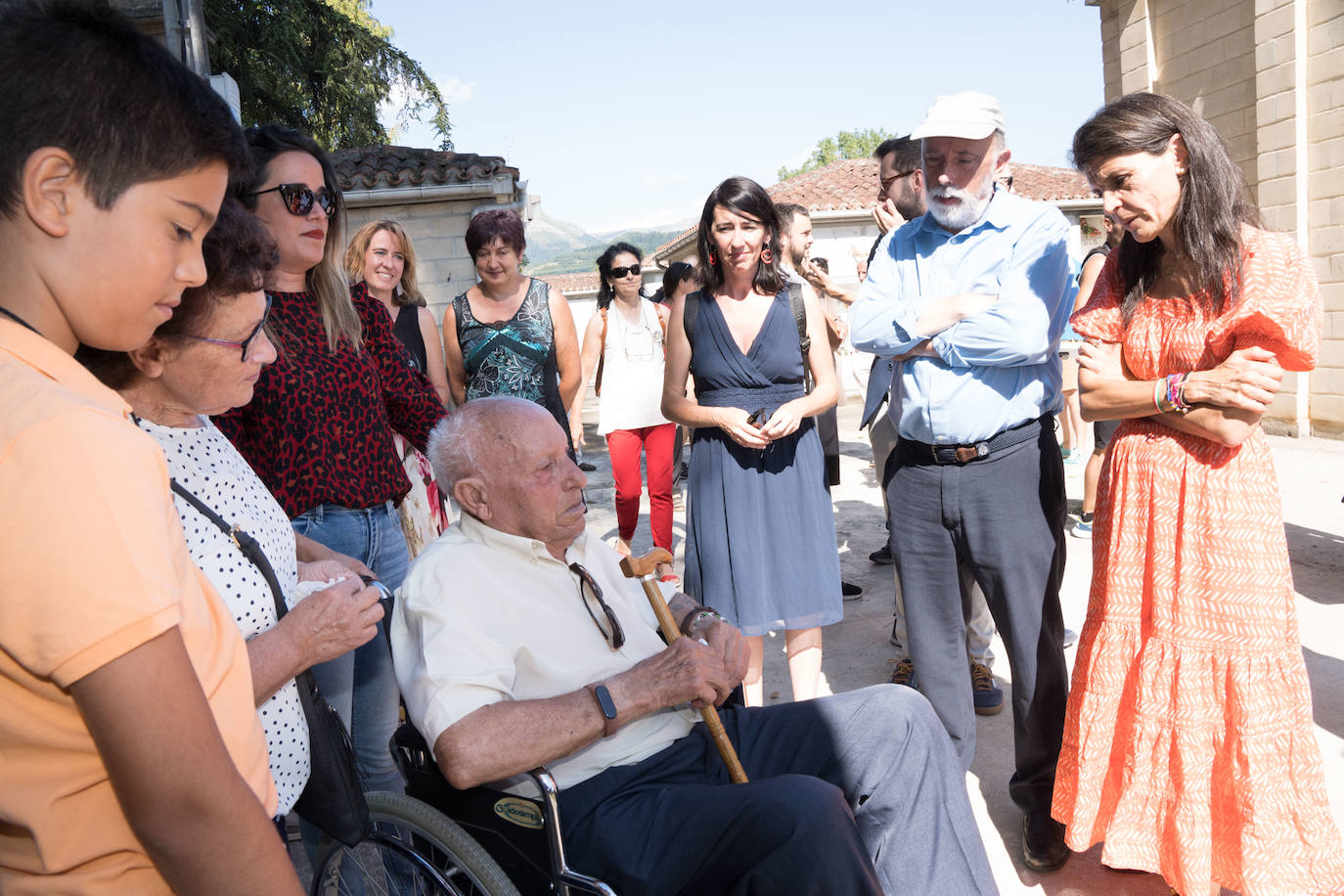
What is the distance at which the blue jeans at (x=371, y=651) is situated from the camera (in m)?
2.34

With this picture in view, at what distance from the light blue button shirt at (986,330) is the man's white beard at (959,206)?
0.03m

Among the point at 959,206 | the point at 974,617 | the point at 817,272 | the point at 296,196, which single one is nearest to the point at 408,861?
the point at 296,196

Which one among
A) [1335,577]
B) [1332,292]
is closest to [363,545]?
[1335,577]

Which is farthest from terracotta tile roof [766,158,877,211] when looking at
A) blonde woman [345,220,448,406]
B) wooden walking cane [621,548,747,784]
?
wooden walking cane [621,548,747,784]

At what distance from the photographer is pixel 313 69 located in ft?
54.3

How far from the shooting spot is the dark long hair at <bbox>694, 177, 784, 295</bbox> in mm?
3404

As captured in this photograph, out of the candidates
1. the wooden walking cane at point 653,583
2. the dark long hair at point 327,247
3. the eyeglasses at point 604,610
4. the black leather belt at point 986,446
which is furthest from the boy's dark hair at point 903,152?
the eyeglasses at point 604,610

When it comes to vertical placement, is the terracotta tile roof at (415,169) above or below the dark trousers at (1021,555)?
above

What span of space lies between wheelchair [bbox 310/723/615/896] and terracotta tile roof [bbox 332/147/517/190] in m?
10.5

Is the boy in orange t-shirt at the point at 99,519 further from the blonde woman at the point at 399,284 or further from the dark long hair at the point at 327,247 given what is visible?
the blonde woman at the point at 399,284

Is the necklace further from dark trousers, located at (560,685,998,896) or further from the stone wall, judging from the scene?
the stone wall

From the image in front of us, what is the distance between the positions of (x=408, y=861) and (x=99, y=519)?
4.28ft

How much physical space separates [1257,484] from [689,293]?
2056mm

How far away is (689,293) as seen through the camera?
11.8 ft
